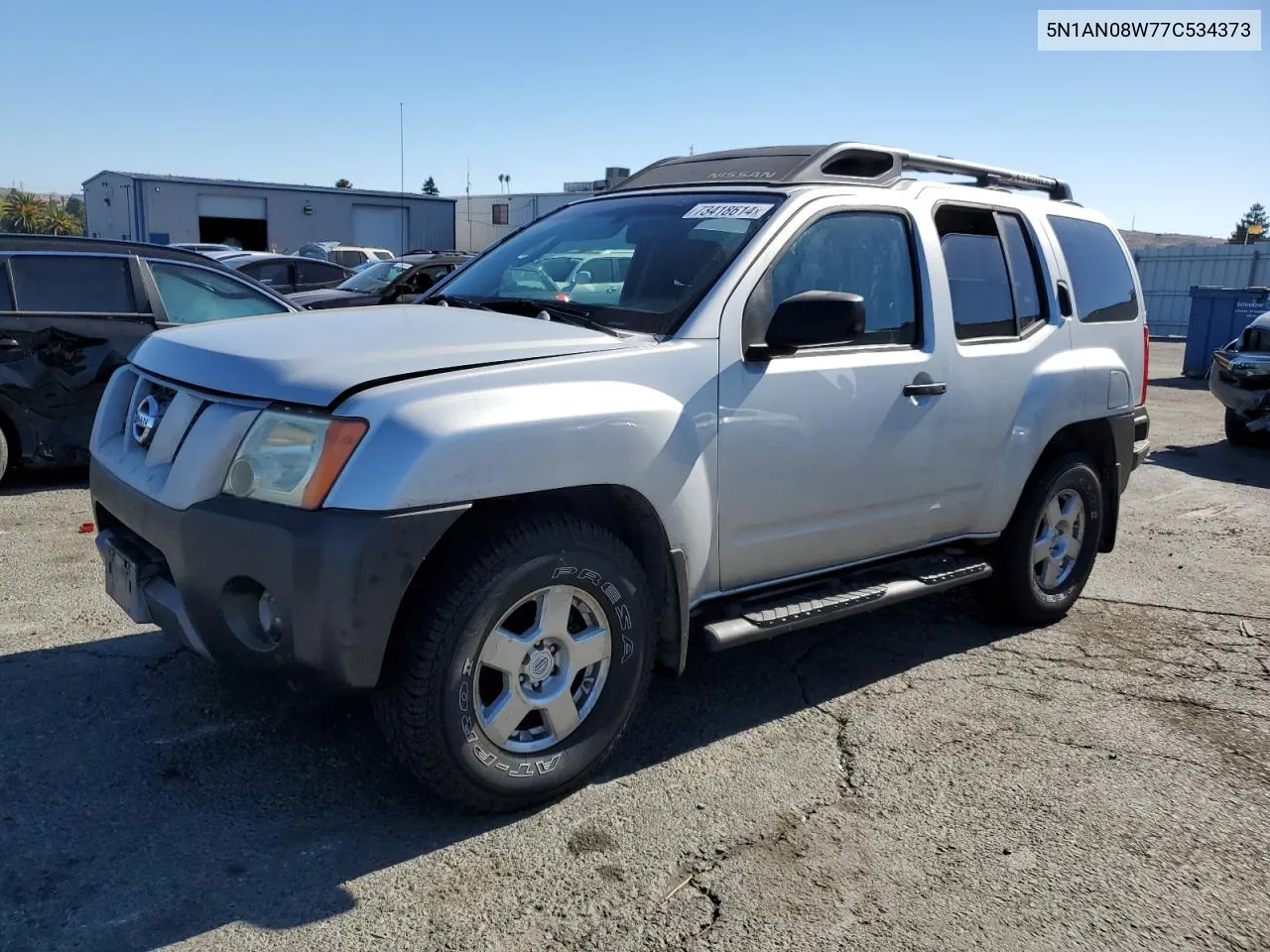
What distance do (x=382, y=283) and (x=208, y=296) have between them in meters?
7.63

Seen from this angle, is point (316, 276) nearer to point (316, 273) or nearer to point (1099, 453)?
point (316, 273)

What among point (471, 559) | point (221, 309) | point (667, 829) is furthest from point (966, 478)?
point (221, 309)

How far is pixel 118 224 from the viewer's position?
4438 cm

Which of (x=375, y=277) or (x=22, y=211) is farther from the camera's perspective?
(x=22, y=211)

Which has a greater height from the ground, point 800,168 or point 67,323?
point 800,168

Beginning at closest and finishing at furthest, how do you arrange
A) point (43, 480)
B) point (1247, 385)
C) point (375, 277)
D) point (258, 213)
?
point (43, 480)
point (1247, 385)
point (375, 277)
point (258, 213)

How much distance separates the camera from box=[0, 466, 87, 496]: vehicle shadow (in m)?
7.06

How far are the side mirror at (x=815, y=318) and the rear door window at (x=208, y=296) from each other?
17.1 feet

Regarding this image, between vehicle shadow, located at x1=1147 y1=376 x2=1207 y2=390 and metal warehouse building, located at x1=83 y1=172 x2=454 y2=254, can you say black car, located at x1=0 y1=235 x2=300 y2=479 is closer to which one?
vehicle shadow, located at x1=1147 y1=376 x2=1207 y2=390

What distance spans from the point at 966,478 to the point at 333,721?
8.73 ft

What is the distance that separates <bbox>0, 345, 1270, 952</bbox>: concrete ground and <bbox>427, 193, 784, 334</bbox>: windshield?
5.01 feet

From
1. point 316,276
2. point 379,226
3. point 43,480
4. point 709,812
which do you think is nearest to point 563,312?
point 709,812

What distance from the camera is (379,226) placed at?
1882 inches

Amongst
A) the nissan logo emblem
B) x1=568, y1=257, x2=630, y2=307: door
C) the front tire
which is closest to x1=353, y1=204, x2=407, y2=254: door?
x1=568, y1=257, x2=630, y2=307: door
